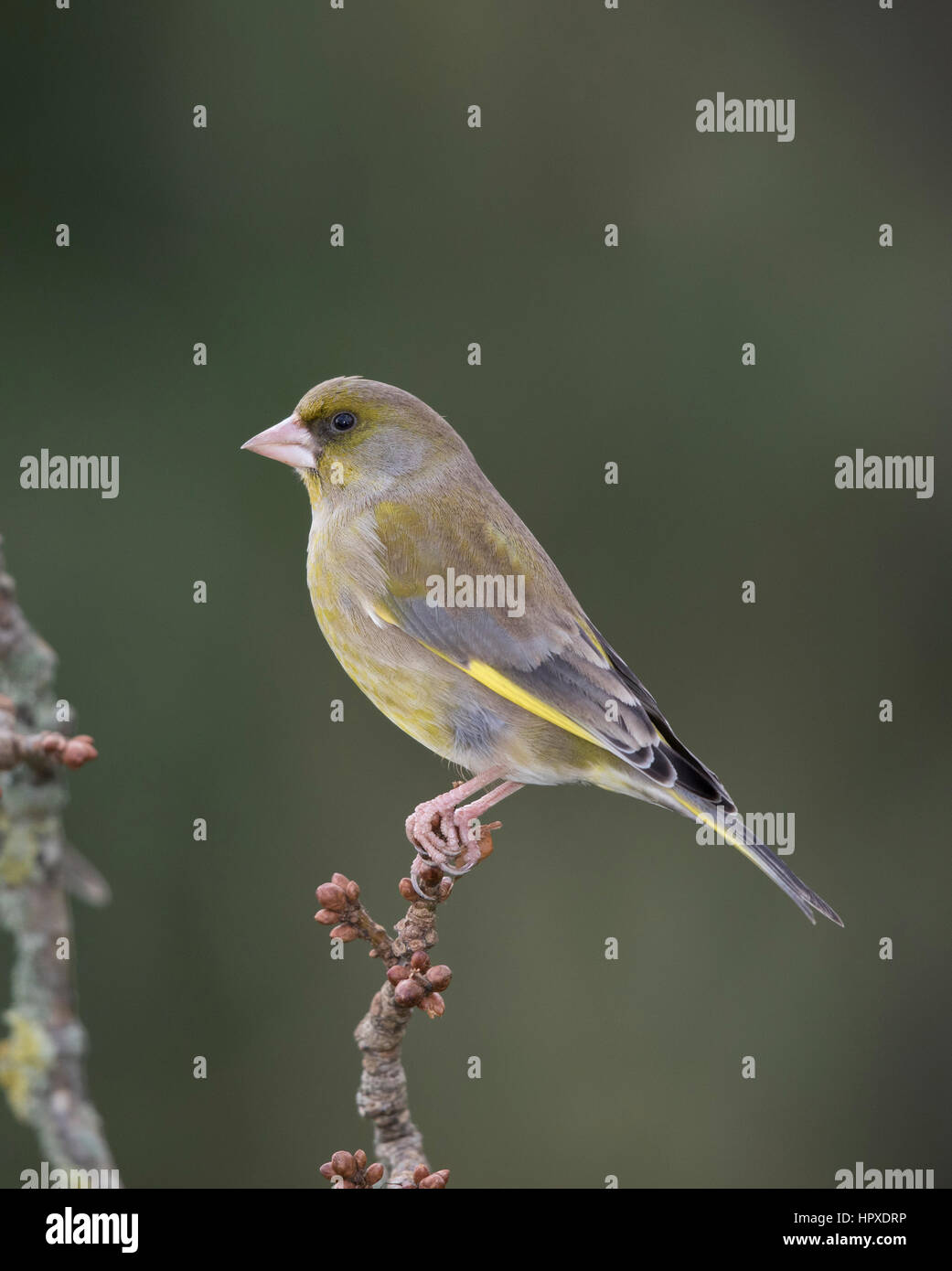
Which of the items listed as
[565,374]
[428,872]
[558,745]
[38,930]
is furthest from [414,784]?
[38,930]

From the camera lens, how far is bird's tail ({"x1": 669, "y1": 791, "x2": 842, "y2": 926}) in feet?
6.55

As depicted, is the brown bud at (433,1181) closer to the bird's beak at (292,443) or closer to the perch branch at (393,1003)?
the perch branch at (393,1003)

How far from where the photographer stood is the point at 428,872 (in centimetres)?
188

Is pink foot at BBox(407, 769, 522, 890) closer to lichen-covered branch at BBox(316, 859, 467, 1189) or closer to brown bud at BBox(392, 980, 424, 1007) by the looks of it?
lichen-covered branch at BBox(316, 859, 467, 1189)

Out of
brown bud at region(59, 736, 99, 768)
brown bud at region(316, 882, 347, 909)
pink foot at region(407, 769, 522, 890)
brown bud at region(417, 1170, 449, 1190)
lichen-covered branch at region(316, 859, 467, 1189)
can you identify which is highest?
brown bud at region(59, 736, 99, 768)

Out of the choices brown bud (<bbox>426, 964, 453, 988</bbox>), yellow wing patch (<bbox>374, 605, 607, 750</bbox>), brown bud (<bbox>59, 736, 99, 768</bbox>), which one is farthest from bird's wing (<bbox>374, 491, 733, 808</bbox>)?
brown bud (<bbox>59, 736, 99, 768</bbox>)

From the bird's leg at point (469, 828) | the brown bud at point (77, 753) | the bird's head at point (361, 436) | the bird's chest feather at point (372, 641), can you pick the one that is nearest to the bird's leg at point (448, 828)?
the bird's leg at point (469, 828)

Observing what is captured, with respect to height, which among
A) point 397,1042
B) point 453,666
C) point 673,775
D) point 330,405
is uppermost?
point 330,405

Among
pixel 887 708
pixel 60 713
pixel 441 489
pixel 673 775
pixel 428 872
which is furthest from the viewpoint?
pixel 887 708

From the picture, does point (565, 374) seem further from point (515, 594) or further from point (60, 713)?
point (60, 713)

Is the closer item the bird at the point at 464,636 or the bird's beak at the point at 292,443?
the bird at the point at 464,636

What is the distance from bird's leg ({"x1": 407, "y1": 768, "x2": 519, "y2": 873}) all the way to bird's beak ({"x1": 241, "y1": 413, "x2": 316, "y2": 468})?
622 millimetres

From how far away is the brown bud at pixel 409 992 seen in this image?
6.00 feet

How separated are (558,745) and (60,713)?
2.93 feet
